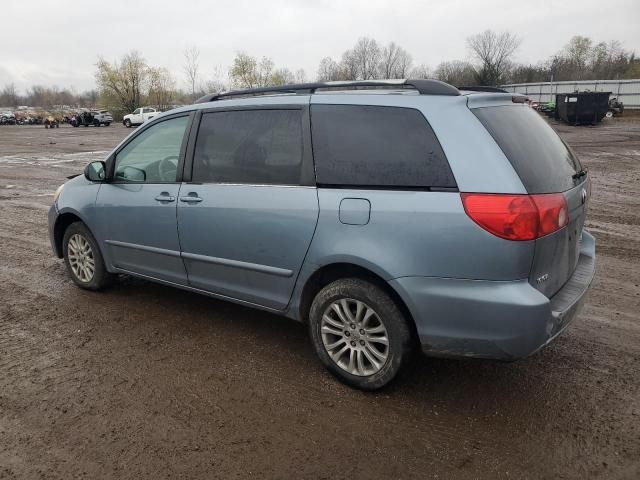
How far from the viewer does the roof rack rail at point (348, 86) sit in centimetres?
309

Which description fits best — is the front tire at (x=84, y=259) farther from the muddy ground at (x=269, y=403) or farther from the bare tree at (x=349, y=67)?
the bare tree at (x=349, y=67)

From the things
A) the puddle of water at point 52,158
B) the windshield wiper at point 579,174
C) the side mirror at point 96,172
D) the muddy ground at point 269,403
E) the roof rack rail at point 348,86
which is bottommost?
the muddy ground at point 269,403

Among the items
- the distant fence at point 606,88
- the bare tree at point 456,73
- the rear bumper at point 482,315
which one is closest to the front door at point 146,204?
the rear bumper at point 482,315

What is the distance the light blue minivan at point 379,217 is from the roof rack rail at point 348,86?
13mm

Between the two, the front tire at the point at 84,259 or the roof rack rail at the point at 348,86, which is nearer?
the roof rack rail at the point at 348,86

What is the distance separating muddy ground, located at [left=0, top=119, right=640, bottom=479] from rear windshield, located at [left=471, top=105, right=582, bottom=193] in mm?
1311

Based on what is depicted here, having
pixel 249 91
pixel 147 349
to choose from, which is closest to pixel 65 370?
pixel 147 349

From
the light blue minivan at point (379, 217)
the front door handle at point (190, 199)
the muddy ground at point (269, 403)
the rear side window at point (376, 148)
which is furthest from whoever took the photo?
the front door handle at point (190, 199)

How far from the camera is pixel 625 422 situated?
2910 millimetres

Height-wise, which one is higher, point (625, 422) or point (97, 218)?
point (97, 218)

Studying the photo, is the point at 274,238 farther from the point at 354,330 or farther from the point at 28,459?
the point at 28,459

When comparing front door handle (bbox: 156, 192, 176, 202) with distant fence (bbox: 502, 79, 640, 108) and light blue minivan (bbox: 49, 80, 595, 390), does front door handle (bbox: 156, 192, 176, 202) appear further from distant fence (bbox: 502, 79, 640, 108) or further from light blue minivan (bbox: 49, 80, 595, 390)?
distant fence (bbox: 502, 79, 640, 108)

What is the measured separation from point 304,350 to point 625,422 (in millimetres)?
2070

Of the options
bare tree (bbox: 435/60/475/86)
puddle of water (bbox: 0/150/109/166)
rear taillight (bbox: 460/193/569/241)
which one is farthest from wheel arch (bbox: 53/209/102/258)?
bare tree (bbox: 435/60/475/86)
